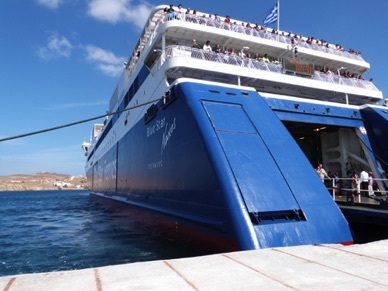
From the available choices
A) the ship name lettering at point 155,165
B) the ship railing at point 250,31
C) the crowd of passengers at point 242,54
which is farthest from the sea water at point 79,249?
the ship railing at point 250,31

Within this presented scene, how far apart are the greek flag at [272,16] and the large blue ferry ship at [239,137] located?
168cm

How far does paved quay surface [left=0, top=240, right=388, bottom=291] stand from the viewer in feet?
9.78

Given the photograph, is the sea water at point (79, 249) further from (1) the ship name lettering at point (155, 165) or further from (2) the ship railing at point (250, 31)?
(2) the ship railing at point (250, 31)

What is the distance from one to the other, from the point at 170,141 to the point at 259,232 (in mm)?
4430

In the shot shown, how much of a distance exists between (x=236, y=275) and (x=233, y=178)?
3318mm

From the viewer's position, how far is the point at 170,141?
9.36m

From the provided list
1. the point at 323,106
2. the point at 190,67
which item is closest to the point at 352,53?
the point at 323,106

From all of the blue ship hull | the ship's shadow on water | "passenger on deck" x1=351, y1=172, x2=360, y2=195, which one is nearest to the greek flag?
the blue ship hull

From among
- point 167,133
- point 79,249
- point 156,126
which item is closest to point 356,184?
point 167,133

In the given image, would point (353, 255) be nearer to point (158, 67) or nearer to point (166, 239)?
point (166, 239)

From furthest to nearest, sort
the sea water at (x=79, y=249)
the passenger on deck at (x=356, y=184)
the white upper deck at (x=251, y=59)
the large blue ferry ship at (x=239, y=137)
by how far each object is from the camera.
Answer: the white upper deck at (x=251, y=59)
the passenger on deck at (x=356, y=184)
the sea water at (x=79, y=249)
the large blue ferry ship at (x=239, y=137)

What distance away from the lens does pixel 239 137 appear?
7562mm

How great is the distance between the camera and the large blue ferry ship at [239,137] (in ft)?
21.2

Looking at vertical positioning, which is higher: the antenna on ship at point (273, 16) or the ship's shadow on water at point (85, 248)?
the antenna on ship at point (273, 16)
